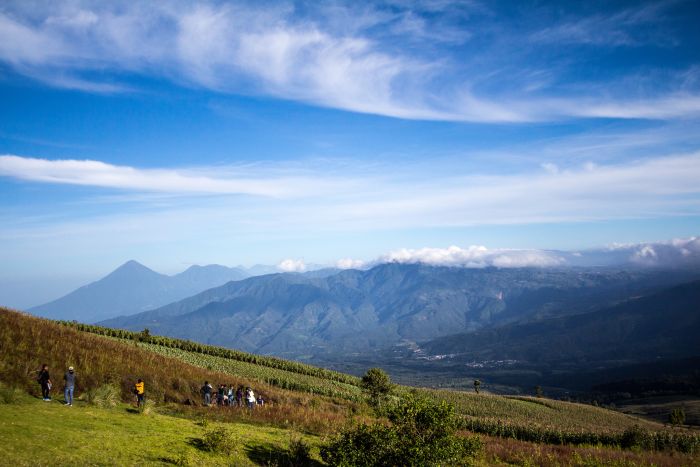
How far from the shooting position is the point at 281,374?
6819 centimetres

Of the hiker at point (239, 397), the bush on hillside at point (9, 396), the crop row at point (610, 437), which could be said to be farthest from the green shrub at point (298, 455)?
the crop row at point (610, 437)

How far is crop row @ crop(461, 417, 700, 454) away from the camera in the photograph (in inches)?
1226

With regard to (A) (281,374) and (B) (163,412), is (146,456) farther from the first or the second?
(A) (281,374)

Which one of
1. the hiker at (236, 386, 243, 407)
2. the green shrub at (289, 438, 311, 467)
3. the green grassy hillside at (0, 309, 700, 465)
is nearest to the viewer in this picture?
the green shrub at (289, 438, 311, 467)

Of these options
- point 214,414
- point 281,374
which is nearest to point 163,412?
point 214,414

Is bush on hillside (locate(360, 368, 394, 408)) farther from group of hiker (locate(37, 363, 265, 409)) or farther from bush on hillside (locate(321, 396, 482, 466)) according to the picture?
bush on hillside (locate(321, 396, 482, 466))

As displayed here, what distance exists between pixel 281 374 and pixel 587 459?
5171 cm

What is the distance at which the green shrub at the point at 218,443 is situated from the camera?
1798cm

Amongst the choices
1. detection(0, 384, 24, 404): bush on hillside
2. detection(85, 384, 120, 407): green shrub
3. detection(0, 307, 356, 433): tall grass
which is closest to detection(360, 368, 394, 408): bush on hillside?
detection(0, 307, 356, 433): tall grass

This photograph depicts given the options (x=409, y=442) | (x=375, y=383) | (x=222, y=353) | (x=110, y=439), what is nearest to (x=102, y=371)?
(x=110, y=439)

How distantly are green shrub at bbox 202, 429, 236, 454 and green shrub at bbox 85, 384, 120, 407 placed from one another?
685 cm

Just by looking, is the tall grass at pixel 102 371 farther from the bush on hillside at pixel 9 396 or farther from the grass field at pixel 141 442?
the grass field at pixel 141 442

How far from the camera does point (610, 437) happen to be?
113 feet

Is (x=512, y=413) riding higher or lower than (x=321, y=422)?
lower
